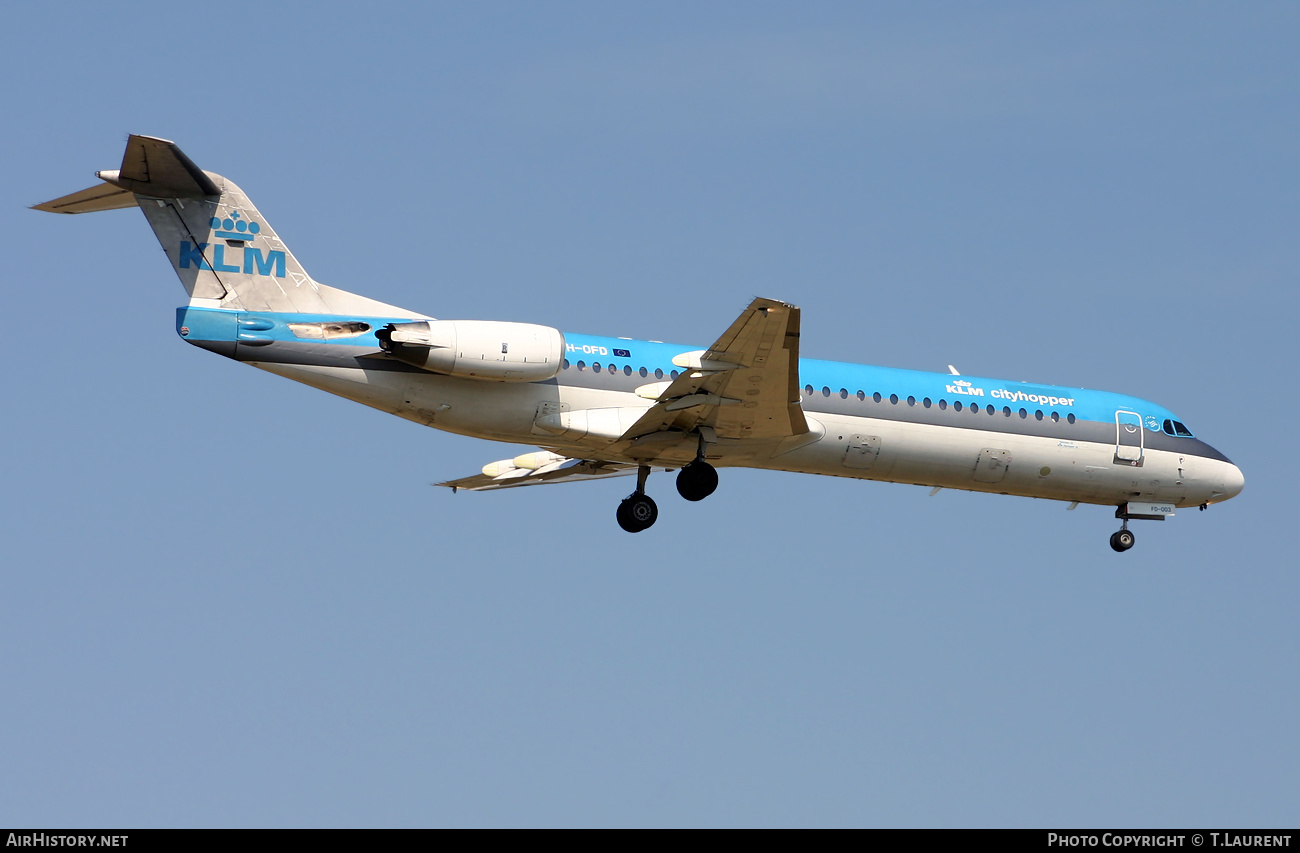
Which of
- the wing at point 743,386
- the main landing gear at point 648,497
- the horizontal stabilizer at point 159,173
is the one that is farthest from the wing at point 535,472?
the horizontal stabilizer at point 159,173

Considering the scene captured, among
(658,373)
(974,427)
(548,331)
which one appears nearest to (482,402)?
(548,331)

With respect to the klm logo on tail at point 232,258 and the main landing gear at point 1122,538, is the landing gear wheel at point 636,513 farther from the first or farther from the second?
the main landing gear at point 1122,538

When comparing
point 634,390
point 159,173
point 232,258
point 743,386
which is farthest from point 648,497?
point 159,173

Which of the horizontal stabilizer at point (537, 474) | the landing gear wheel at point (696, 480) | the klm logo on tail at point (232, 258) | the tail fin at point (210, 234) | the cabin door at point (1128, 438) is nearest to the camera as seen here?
the tail fin at point (210, 234)

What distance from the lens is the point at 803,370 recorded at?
27109 mm

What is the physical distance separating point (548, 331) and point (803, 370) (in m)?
5.25

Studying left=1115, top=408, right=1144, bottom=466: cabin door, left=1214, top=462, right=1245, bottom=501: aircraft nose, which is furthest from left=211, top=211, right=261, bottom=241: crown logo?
left=1214, top=462, right=1245, bottom=501: aircraft nose

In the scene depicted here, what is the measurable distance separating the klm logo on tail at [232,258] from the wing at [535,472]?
7676 mm

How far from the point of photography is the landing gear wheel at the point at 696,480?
85.4 ft

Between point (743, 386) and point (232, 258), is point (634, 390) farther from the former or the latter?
point (232, 258)

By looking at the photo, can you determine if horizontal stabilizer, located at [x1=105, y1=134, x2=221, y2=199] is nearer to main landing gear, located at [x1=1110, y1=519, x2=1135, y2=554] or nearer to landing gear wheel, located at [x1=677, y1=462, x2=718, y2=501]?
landing gear wheel, located at [x1=677, y1=462, x2=718, y2=501]

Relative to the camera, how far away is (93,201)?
77.6 feet

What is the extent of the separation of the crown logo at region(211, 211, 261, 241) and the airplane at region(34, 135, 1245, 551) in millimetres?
23
